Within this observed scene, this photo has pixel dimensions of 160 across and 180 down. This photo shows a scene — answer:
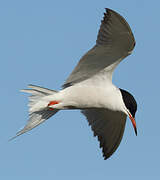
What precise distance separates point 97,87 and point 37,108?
101cm

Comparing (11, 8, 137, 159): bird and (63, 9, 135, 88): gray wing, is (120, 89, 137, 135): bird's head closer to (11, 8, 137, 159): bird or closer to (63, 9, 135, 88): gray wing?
(11, 8, 137, 159): bird

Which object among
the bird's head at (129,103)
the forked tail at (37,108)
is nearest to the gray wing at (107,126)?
the bird's head at (129,103)

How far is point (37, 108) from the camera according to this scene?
8.14m

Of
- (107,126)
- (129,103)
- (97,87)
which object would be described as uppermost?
(97,87)

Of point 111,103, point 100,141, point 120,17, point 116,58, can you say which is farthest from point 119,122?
point 120,17

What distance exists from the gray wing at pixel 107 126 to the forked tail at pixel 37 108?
2.71 ft

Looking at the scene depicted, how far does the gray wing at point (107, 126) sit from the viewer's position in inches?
350

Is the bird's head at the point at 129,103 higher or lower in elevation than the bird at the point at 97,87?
lower

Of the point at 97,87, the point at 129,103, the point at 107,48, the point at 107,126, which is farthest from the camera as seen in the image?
the point at 107,126

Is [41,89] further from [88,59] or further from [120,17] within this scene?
[120,17]

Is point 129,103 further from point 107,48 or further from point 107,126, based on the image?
point 107,48

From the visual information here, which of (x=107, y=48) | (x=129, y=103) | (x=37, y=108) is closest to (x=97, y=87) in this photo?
(x=129, y=103)

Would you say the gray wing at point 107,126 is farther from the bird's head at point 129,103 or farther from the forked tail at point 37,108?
the forked tail at point 37,108

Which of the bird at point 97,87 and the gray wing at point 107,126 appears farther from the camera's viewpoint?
the gray wing at point 107,126
